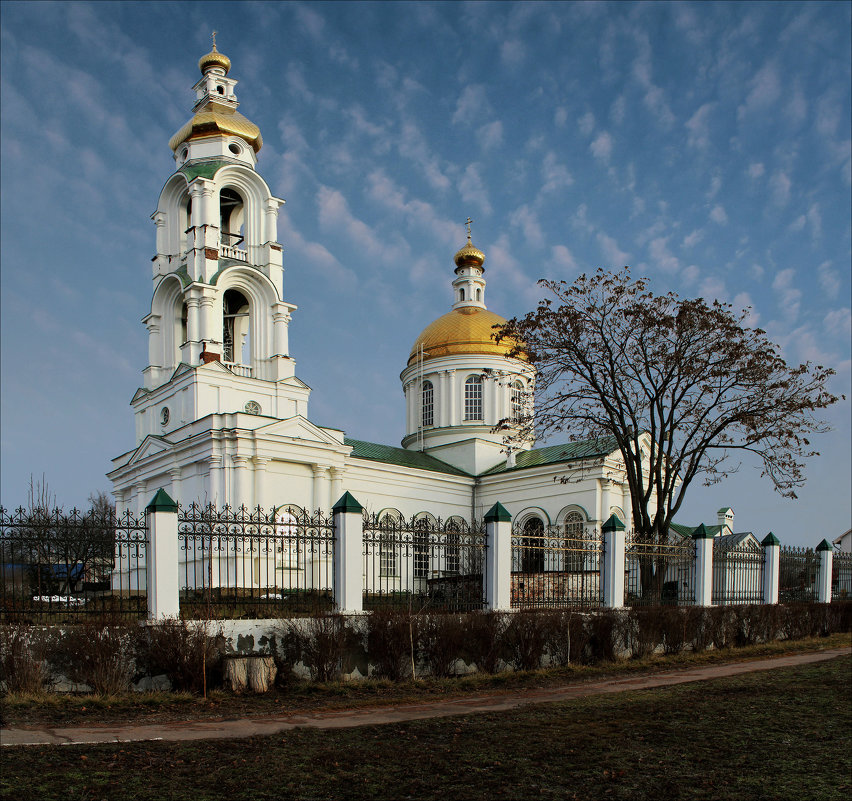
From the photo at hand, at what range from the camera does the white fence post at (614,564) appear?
1470 centimetres

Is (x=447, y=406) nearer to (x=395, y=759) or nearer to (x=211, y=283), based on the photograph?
(x=211, y=283)

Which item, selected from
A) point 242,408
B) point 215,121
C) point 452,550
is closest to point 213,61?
point 215,121

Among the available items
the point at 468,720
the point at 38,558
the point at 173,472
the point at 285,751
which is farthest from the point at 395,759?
the point at 173,472

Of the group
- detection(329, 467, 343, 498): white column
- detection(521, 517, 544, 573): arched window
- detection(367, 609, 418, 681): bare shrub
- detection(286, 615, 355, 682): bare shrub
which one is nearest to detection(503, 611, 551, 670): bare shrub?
detection(521, 517, 544, 573): arched window

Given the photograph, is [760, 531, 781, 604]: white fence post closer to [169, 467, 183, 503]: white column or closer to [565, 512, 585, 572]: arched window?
[565, 512, 585, 572]: arched window

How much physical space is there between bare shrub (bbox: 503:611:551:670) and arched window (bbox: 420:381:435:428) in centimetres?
2716

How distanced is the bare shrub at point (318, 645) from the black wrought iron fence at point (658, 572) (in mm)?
6599

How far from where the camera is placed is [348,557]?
37.8 ft

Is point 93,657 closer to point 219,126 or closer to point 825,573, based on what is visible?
point 825,573

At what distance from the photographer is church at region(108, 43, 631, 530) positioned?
27828 mm

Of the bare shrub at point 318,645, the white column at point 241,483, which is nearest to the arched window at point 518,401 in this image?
the white column at point 241,483

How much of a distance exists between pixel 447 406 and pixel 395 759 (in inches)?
1274

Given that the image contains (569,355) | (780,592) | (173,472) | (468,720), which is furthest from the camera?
(173,472)

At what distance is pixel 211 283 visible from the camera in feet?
96.0
